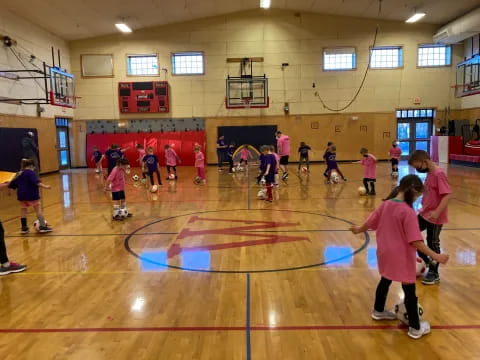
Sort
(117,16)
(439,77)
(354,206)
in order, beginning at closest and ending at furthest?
(354,206) → (117,16) → (439,77)

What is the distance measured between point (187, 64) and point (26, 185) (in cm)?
Result: 1662

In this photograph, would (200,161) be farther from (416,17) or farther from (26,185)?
(416,17)

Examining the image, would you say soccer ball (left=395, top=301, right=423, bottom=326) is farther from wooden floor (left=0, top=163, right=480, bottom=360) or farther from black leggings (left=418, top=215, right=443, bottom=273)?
black leggings (left=418, top=215, right=443, bottom=273)

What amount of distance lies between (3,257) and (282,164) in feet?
36.3

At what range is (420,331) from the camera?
3305 mm

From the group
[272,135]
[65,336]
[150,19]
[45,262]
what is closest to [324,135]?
[272,135]

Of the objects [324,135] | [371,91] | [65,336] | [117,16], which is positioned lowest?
[65,336]

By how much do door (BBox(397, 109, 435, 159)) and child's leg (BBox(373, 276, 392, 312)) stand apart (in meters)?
20.9

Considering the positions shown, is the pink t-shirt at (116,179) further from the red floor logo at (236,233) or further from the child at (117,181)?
the red floor logo at (236,233)

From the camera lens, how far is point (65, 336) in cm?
345

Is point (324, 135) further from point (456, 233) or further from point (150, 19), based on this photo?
point (456, 233)

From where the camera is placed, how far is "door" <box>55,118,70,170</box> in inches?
839

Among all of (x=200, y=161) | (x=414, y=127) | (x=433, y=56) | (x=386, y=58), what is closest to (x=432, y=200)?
(x=200, y=161)

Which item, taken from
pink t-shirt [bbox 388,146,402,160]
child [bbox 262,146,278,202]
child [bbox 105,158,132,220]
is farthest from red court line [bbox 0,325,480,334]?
pink t-shirt [bbox 388,146,402,160]
